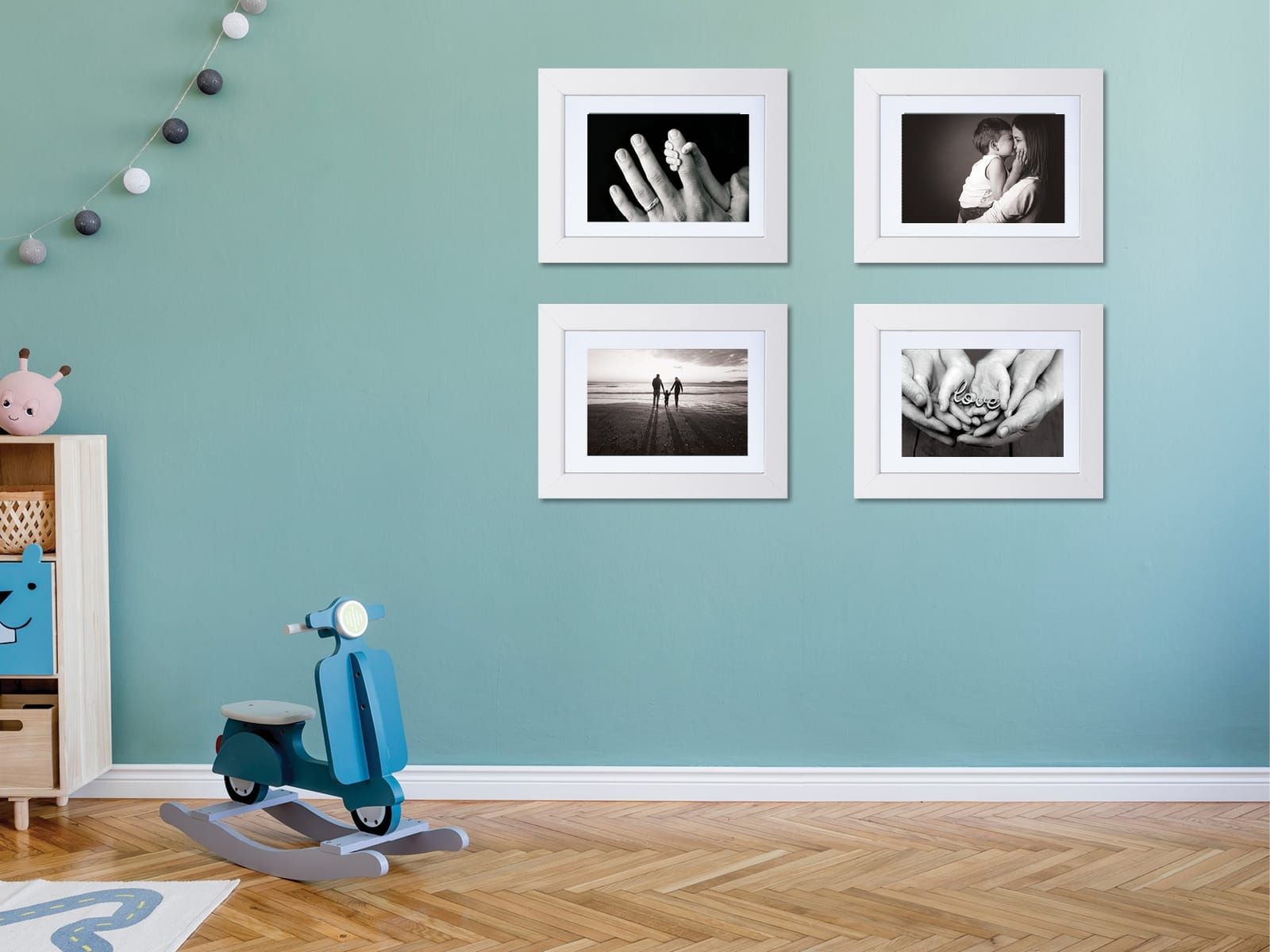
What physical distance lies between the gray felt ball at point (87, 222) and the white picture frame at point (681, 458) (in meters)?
1.09

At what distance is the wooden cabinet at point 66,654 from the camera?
2465 mm

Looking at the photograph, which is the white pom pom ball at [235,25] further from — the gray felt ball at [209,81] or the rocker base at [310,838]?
the rocker base at [310,838]

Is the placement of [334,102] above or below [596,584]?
above

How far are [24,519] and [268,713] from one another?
73cm

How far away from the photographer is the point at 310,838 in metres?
2.38

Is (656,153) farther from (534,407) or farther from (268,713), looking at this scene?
(268,713)

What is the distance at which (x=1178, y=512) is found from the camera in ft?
8.85

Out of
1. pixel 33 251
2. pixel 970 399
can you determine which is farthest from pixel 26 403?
pixel 970 399

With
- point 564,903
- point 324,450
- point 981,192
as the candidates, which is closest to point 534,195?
point 324,450

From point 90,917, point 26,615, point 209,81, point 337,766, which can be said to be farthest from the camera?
point 209,81

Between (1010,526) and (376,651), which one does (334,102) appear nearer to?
(376,651)

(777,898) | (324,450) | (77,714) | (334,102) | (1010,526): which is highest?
(334,102)

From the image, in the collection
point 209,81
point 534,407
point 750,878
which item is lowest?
point 750,878

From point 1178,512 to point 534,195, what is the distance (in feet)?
5.76
